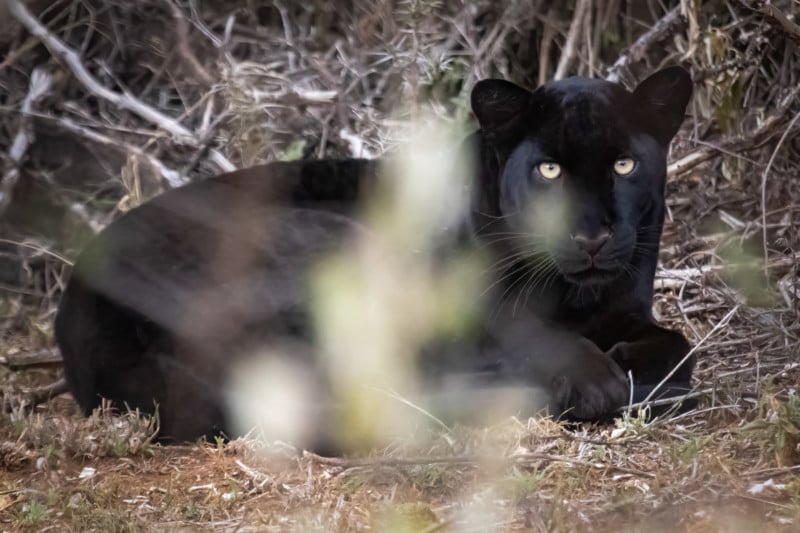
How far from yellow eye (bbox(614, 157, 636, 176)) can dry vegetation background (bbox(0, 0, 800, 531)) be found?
1.60ft

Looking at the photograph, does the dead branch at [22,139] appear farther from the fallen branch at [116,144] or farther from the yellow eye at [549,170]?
the yellow eye at [549,170]

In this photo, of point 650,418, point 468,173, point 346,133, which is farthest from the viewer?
point 346,133

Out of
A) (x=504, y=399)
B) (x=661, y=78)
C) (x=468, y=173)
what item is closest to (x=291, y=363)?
(x=504, y=399)

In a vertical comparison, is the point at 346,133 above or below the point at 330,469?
above

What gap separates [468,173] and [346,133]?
115 cm

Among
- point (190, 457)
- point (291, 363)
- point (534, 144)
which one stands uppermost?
point (534, 144)

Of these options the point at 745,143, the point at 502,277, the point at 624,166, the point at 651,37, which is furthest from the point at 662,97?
the point at 651,37

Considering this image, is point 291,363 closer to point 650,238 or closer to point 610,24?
point 650,238

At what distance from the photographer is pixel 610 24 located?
368cm

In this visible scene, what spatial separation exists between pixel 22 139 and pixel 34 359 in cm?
116

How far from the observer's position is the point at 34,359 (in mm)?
3084

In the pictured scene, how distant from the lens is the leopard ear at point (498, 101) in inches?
93.4

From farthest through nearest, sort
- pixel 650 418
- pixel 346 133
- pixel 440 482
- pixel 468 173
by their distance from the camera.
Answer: pixel 346 133
pixel 468 173
pixel 650 418
pixel 440 482

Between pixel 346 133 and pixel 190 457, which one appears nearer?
pixel 190 457
